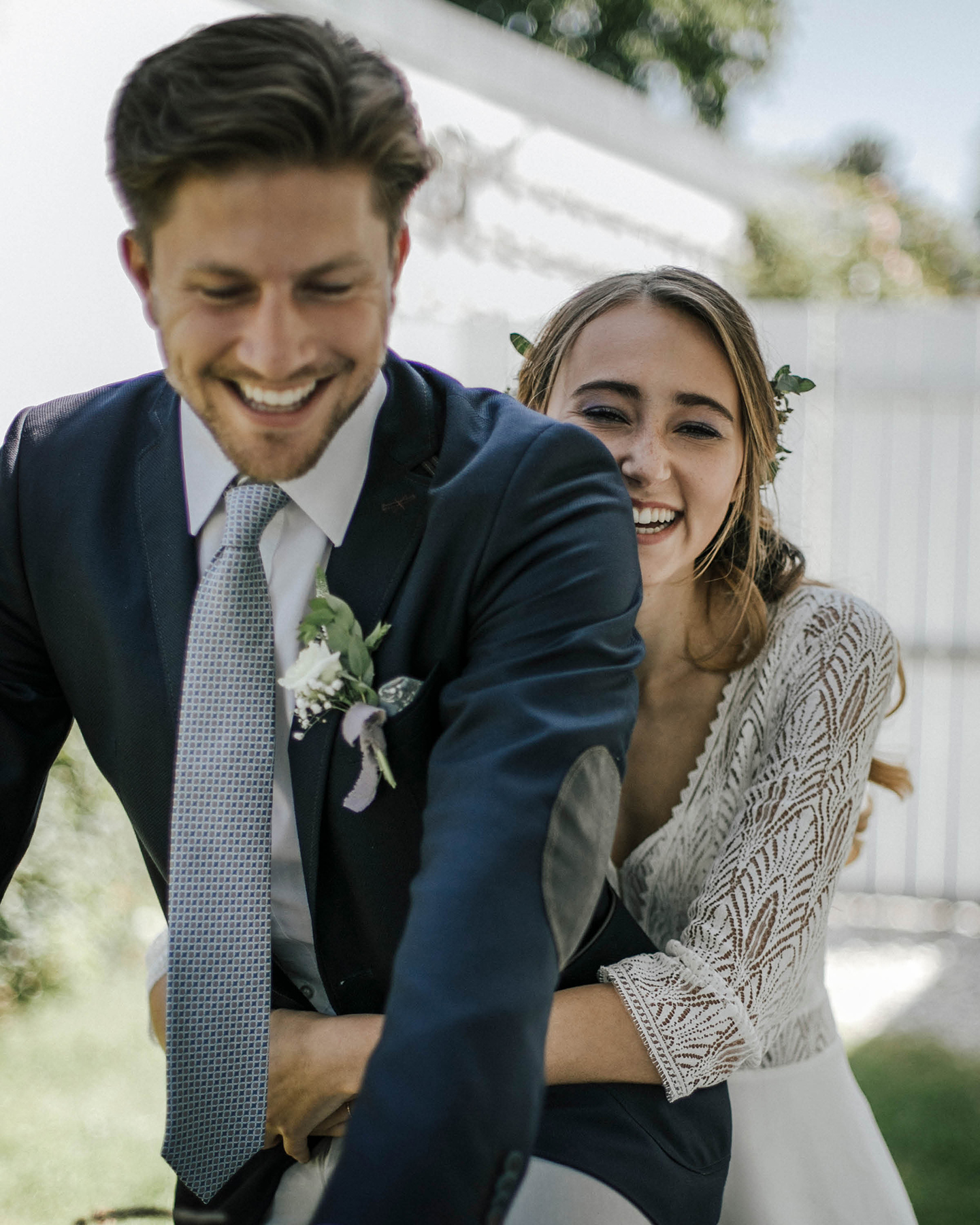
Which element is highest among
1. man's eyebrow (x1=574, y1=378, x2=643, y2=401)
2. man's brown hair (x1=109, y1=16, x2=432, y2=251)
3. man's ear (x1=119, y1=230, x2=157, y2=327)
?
man's brown hair (x1=109, y1=16, x2=432, y2=251)

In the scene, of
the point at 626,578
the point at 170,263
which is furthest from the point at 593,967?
the point at 170,263

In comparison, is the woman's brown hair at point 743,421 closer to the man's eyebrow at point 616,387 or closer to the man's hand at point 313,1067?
the man's eyebrow at point 616,387

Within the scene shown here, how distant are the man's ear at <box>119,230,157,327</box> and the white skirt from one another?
1.77 meters

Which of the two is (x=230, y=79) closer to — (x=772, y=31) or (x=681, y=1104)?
(x=681, y=1104)

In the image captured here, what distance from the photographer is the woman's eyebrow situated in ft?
7.52

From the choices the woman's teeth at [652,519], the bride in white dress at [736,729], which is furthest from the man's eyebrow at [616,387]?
the woman's teeth at [652,519]

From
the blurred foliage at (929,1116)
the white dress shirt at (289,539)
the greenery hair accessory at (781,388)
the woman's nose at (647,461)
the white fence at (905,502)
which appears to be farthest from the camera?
the white fence at (905,502)

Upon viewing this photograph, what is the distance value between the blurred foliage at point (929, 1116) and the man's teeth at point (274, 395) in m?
3.47

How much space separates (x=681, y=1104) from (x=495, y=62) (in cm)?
603

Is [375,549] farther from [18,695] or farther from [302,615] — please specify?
[18,695]

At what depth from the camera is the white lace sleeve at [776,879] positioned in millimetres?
1861

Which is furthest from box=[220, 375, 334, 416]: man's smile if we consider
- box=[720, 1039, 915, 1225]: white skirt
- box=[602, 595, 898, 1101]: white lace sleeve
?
box=[720, 1039, 915, 1225]: white skirt

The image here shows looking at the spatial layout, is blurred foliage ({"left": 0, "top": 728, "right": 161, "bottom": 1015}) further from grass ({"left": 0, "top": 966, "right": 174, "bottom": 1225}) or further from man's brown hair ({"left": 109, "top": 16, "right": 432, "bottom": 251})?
man's brown hair ({"left": 109, "top": 16, "right": 432, "bottom": 251})

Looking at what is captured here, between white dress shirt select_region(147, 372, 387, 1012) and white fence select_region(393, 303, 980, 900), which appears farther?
white fence select_region(393, 303, 980, 900)
